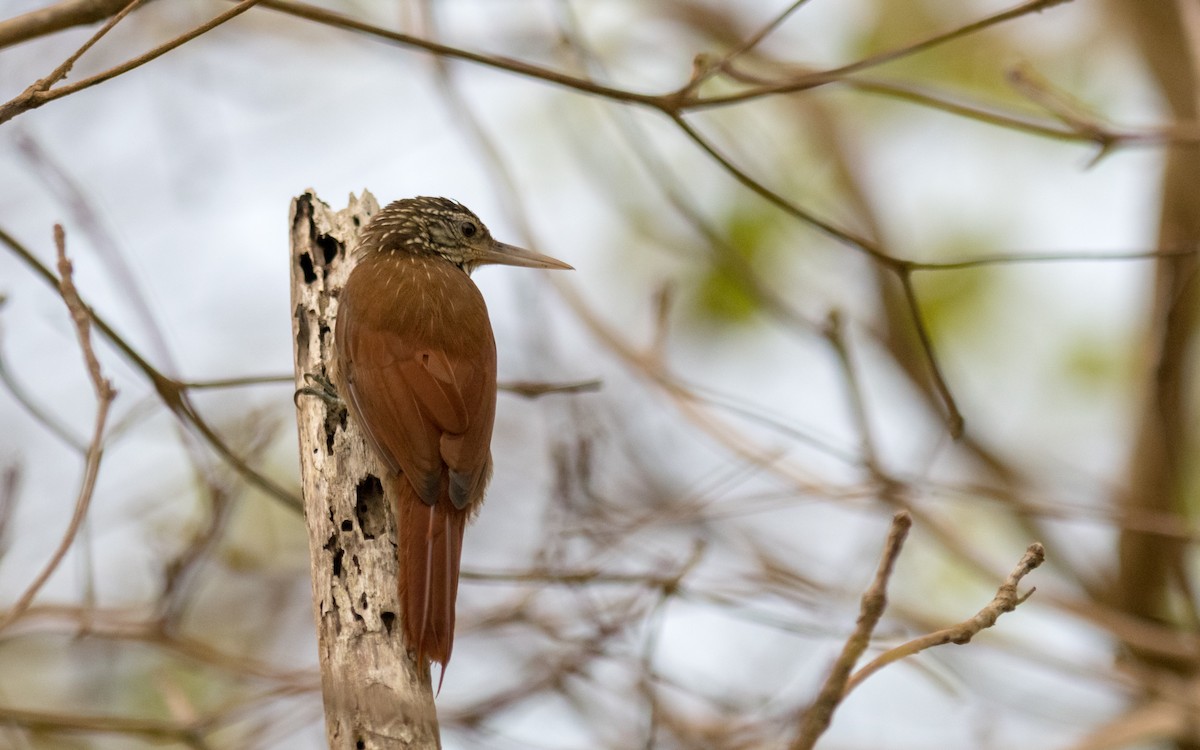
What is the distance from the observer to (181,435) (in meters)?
3.99

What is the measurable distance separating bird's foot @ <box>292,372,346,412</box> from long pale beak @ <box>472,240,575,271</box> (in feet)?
4.15

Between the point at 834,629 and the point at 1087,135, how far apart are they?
69.6 inches

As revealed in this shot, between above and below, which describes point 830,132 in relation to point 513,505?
above

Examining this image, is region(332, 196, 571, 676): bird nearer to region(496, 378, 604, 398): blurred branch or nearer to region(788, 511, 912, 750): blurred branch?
region(496, 378, 604, 398): blurred branch

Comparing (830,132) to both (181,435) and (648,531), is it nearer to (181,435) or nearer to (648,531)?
(648,531)

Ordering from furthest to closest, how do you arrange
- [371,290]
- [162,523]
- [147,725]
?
[162,523] → [371,290] → [147,725]

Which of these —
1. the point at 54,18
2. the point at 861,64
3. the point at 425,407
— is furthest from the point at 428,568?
the point at 861,64

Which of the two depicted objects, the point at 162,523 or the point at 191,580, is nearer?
the point at 191,580

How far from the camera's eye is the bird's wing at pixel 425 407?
3432 mm

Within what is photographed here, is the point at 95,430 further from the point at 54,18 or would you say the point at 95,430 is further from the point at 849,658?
the point at 849,658

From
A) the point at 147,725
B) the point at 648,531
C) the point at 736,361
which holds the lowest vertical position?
the point at 147,725

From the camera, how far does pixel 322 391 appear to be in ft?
11.8

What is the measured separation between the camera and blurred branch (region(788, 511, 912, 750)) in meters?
2.27

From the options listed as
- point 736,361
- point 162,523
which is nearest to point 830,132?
point 736,361
